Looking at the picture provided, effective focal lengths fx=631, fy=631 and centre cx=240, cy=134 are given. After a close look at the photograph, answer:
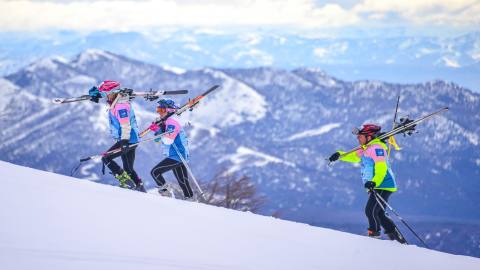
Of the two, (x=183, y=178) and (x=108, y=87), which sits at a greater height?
(x=108, y=87)

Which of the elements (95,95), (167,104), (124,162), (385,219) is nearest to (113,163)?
(124,162)

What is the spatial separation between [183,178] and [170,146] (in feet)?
3.25

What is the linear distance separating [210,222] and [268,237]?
107 centimetres

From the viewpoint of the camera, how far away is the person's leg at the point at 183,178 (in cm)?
1709

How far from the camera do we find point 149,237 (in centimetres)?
928

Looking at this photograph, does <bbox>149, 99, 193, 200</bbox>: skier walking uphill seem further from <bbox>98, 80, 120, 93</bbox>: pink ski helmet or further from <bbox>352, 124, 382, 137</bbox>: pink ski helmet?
<bbox>352, 124, 382, 137</bbox>: pink ski helmet

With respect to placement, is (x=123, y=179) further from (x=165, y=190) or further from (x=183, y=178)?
(x=183, y=178)

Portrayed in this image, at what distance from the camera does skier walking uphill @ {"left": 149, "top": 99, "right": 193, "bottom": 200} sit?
1669cm

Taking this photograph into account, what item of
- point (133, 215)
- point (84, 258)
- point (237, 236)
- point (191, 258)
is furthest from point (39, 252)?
point (237, 236)

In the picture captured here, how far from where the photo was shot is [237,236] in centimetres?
1066

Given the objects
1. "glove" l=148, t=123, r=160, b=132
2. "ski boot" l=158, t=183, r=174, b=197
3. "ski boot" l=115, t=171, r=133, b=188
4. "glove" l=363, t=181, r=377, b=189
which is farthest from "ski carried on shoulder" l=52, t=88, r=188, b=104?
"glove" l=363, t=181, r=377, b=189

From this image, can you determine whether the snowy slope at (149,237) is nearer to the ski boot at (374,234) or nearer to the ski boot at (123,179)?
the ski boot at (374,234)

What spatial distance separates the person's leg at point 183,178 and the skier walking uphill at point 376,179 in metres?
4.95

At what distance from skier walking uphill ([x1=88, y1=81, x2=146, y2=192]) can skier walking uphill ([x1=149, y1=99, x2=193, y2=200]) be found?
0.58m
